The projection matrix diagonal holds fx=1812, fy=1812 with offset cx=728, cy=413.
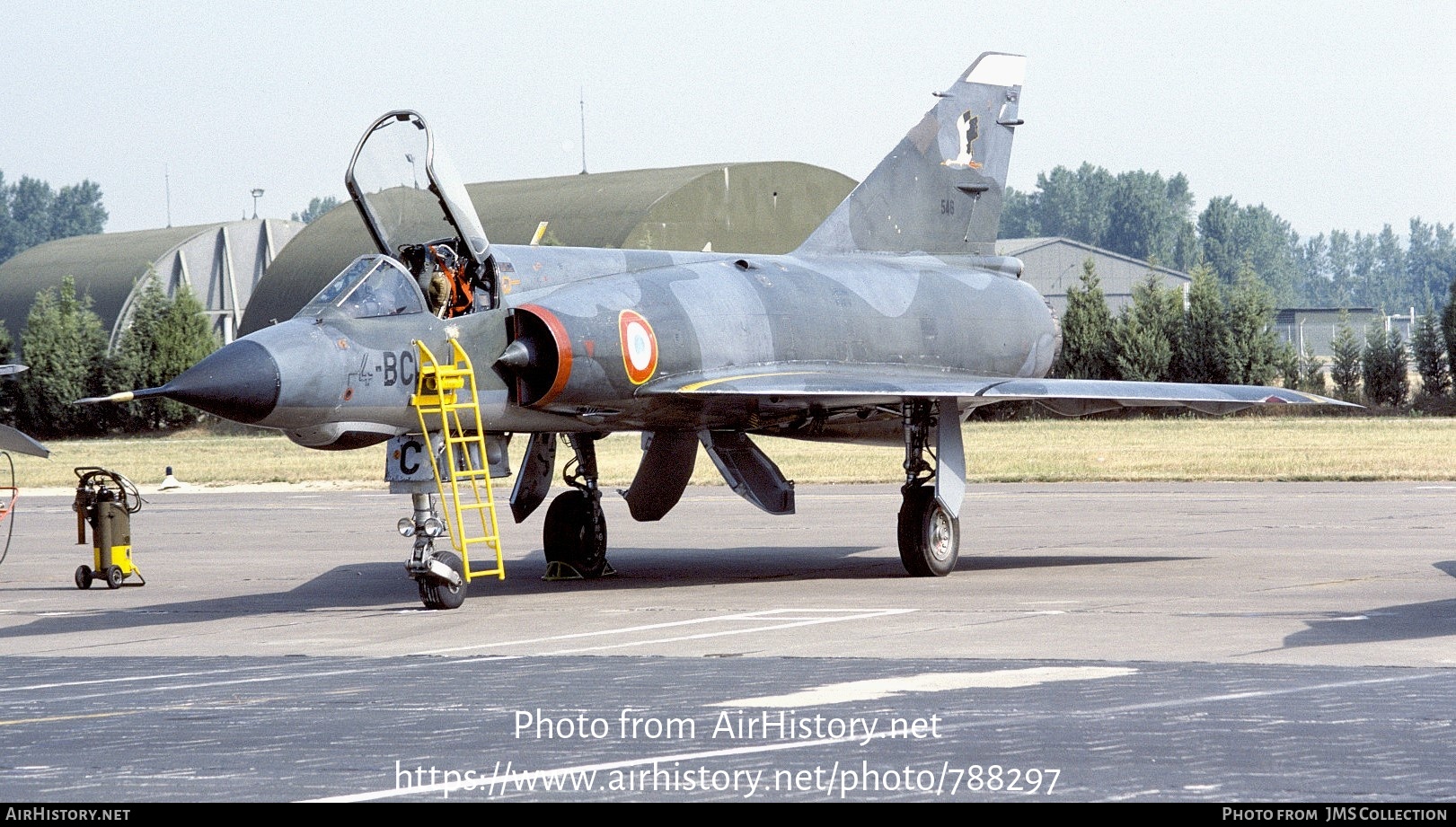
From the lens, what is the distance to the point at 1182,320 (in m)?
57.7

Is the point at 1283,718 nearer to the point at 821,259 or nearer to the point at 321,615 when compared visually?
the point at 321,615

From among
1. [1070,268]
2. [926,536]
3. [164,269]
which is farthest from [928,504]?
[1070,268]

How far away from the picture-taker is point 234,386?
511 inches

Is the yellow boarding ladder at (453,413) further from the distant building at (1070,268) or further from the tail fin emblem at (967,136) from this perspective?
the distant building at (1070,268)

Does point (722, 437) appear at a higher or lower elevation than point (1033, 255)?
lower

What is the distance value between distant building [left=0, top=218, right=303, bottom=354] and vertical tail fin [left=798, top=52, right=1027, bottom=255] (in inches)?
2178

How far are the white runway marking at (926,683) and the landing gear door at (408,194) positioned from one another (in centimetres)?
641

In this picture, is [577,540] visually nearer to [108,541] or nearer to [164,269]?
[108,541]

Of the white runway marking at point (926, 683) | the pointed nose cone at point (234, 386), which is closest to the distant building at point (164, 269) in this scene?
the pointed nose cone at point (234, 386)

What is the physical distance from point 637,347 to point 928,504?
10.3ft

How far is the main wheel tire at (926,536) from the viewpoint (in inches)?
646

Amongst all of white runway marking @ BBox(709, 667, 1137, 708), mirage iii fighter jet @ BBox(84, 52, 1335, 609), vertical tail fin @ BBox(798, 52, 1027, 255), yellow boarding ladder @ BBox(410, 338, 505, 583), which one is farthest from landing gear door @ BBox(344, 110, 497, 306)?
white runway marking @ BBox(709, 667, 1137, 708)
